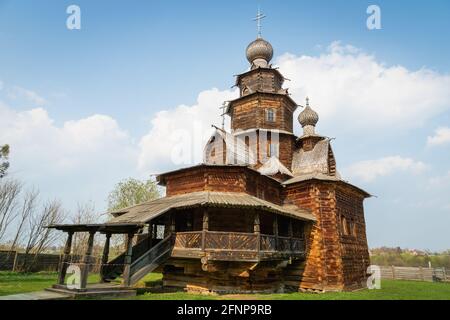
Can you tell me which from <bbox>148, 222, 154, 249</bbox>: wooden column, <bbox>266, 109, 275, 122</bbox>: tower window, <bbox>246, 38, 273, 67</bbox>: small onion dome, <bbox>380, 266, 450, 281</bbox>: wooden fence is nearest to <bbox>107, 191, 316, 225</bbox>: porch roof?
<bbox>148, 222, 154, 249</bbox>: wooden column

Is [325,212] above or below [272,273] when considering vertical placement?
above

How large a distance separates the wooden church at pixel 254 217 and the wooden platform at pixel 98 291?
211mm

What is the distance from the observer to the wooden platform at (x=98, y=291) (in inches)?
426

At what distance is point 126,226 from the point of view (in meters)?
12.3

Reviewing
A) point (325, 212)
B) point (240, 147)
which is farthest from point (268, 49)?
point (325, 212)

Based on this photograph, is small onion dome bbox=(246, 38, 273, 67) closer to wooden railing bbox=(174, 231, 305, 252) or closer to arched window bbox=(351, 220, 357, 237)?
arched window bbox=(351, 220, 357, 237)

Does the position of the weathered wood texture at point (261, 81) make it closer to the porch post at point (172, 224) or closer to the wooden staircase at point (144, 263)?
the porch post at point (172, 224)

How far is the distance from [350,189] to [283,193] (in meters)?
4.09

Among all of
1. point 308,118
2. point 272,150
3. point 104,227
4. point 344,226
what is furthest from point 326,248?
point 104,227

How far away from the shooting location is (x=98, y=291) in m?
11.1

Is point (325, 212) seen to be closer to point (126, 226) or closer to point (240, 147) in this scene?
point (240, 147)

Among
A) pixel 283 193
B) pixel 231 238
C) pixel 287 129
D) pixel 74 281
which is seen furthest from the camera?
pixel 287 129

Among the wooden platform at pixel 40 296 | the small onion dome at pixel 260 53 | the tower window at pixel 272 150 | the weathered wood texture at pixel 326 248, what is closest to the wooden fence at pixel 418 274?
the weathered wood texture at pixel 326 248

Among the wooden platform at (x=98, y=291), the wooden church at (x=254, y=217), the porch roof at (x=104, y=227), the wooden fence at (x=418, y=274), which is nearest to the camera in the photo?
the wooden platform at (x=98, y=291)
